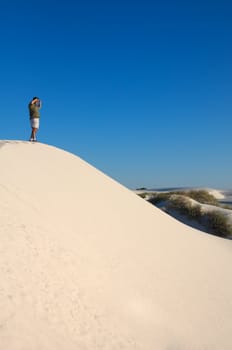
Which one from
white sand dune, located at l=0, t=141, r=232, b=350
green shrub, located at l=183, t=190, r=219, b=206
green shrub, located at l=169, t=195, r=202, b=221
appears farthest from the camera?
green shrub, located at l=183, t=190, r=219, b=206

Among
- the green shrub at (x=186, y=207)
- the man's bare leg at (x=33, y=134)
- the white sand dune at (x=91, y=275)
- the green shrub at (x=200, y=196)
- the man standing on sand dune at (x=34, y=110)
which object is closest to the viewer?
the white sand dune at (x=91, y=275)

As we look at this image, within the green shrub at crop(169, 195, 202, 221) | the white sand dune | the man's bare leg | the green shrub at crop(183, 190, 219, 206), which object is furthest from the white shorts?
the green shrub at crop(183, 190, 219, 206)

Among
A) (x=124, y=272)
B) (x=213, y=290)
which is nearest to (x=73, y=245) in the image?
(x=124, y=272)

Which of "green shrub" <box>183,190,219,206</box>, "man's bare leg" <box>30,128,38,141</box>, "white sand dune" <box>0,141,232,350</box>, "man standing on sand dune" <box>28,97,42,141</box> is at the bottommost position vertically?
"white sand dune" <box>0,141,232,350</box>

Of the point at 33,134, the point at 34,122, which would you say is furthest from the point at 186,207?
the point at 34,122

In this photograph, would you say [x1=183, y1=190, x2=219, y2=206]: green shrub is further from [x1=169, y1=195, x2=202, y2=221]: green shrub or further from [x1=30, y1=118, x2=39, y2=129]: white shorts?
[x1=30, y1=118, x2=39, y2=129]: white shorts

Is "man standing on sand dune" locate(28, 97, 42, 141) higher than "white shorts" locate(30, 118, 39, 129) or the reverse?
higher

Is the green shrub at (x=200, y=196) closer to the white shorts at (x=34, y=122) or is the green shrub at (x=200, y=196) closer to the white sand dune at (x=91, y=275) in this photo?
the white sand dune at (x=91, y=275)

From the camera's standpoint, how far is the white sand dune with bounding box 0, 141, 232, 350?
9.56 ft

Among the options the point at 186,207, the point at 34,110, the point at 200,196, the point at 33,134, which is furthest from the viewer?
the point at 200,196

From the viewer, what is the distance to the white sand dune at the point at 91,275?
2914mm

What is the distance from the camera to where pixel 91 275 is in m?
3.91

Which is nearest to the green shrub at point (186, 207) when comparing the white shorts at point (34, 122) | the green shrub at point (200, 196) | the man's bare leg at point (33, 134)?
the green shrub at point (200, 196)

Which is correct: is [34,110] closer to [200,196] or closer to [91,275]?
[91,275]
